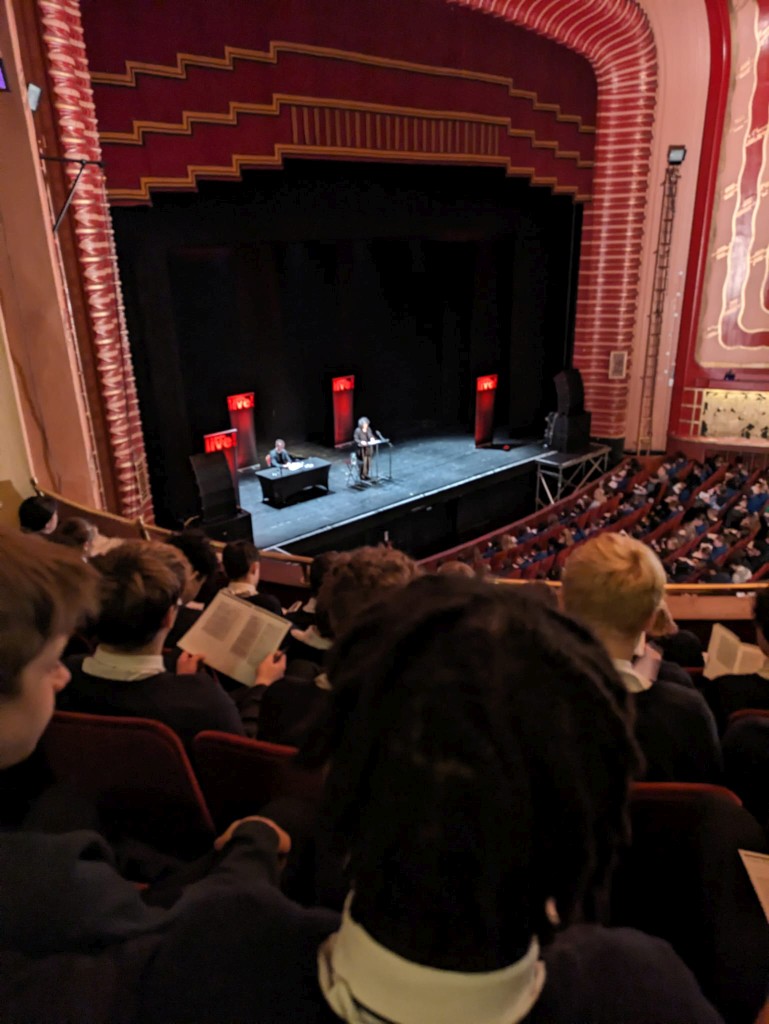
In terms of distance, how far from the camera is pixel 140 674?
Answer: 1.55 meters

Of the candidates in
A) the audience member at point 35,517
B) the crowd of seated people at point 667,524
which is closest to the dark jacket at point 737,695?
the audience member at point 35,517

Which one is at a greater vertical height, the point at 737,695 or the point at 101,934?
the point at 101,934

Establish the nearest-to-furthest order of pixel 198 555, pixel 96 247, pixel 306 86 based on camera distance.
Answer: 1. pixel 198 555
2. pixel 96 247
3. pixel 306 86

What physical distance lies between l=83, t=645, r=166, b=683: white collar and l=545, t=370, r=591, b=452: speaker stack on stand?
8560 millimetres

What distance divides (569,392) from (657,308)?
1.69 metres

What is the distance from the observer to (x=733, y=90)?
8.12 meters

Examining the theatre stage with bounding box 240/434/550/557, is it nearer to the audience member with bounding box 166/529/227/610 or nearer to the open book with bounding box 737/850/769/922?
the audience member with bounding box 166/529/227/610

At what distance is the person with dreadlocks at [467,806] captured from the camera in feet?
1.69

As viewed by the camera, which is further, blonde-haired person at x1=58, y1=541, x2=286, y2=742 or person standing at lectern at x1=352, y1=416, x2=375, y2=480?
person standing at lectern at x1=352, y1=416, x2=375, y2=480

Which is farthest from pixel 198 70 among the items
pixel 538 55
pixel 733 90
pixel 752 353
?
pixel 752 353

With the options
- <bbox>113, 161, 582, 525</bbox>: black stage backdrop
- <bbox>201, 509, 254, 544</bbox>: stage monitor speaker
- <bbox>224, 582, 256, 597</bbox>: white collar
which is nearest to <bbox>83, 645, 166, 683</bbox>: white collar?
<bbox>224, 582, 256, 597</bbox>: white collar

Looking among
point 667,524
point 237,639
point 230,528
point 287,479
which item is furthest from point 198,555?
point 667,524

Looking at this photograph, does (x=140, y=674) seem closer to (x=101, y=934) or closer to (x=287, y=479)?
(x=101, y=934)

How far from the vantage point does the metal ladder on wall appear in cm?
880
